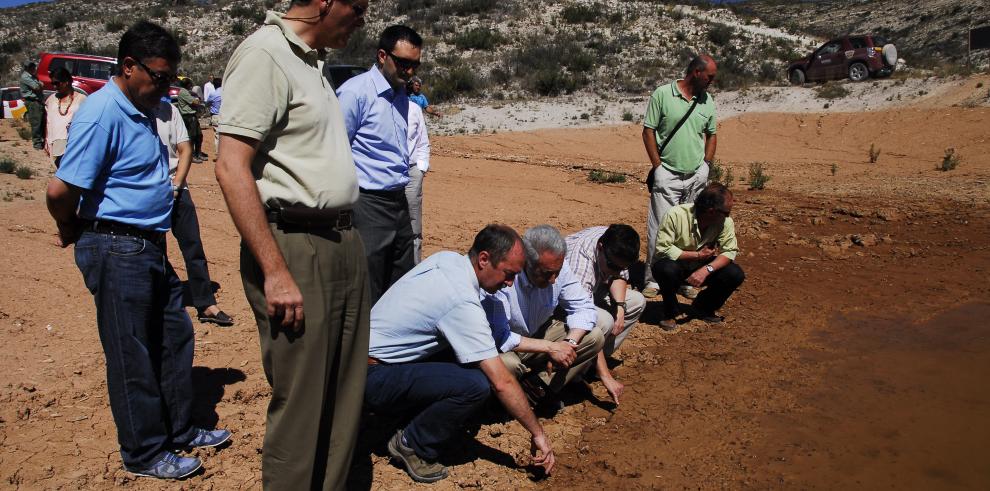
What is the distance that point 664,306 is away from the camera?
5.61 m

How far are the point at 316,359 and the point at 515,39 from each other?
27976 millimetres

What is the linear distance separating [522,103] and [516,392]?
705 inches

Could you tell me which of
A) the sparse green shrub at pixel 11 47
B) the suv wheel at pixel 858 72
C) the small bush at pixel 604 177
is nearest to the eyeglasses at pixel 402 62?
the small bush at pixel 604 177

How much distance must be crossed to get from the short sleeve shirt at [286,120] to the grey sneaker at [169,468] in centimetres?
164

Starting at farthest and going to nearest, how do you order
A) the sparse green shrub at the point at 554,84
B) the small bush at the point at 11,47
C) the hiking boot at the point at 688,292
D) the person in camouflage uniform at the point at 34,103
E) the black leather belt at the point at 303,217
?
the small bush at the point at 11,47
the sparse green shrub at the point at 554,84
the person in camouflage uniform at the point at 34,103
the hiking boot at the point at 688,292
the black leather belt at the point at 303,217

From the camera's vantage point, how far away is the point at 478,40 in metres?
28.2

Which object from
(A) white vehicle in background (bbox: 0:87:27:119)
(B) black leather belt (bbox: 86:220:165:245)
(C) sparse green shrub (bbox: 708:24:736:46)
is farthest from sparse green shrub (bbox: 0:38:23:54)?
(B) black leather belt (bbox: 86:220:165:245)

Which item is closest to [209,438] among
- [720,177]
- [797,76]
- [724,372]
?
[724,372]

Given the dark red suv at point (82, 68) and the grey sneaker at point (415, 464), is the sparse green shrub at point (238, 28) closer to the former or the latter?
the dark red suv at point (82, 68)

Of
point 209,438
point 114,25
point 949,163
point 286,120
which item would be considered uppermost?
point 286,120

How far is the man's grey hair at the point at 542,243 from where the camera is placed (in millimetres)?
3557

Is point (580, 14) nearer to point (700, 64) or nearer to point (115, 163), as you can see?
point (700, 64)

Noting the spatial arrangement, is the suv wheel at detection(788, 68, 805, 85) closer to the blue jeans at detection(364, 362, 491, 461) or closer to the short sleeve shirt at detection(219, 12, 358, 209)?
the blue jeans at detection(364, 362, 491, 461)

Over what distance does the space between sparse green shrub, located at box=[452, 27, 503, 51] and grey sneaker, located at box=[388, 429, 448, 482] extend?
25719 millimetres
